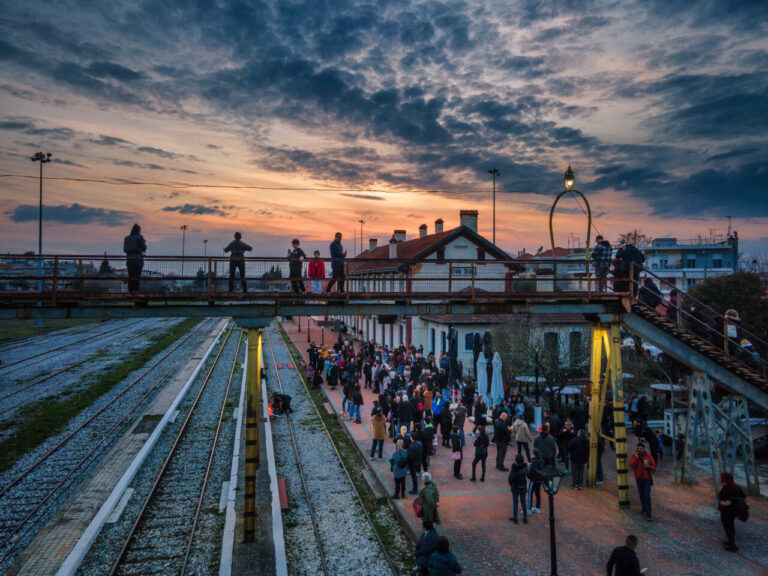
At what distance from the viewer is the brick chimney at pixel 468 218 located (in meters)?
42.0

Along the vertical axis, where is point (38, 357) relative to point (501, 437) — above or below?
below

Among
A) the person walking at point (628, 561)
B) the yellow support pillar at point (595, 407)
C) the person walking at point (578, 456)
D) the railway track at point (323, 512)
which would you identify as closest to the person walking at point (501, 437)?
the person walking at point (578, 456)

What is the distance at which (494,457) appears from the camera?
54.4ft

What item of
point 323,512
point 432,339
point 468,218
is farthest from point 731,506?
point 468,218

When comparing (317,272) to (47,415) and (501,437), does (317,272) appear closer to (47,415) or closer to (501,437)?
(501,437)

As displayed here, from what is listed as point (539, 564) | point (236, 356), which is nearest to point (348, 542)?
point (539, 564)

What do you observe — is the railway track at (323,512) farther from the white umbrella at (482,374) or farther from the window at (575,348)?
the window at (575,348)

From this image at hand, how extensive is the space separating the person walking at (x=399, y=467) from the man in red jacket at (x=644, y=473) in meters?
5.45

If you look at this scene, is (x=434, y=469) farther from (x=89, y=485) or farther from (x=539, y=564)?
(x=89, y=485)

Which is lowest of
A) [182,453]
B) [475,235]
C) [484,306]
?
[182,453]

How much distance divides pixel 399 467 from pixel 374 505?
1232 mm

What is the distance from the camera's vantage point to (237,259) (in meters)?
12.1

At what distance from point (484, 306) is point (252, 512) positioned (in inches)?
291

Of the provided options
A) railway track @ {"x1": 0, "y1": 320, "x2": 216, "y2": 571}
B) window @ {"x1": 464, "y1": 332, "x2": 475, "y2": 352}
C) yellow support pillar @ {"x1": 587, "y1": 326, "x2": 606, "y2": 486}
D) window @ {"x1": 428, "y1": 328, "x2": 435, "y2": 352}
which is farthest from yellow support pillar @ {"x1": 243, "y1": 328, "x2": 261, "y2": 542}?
window @ {"x1": 428, "y1": 328, "x2": 435, "y2": 352}
